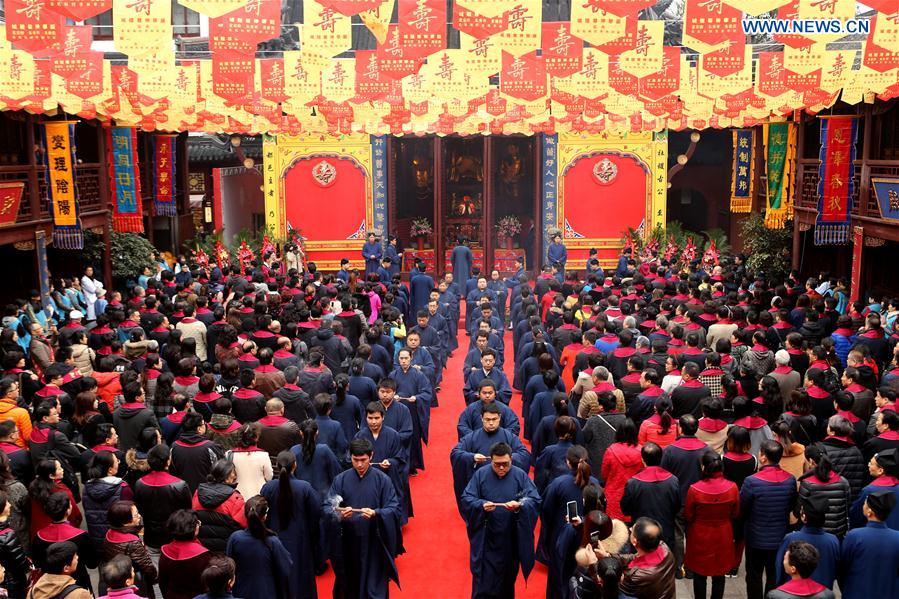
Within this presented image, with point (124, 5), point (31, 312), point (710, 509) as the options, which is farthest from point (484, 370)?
point (31, 312)

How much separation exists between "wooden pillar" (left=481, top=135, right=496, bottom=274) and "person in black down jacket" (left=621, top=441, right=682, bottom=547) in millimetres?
17095

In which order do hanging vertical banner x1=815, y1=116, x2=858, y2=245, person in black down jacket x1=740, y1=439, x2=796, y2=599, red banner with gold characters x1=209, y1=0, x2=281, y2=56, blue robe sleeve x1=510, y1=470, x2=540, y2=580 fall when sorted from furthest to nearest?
hanging vertical banner x1=815, y1=116, x2=858, y2=245
red banner with gold characters x1=209, y1=0, x2=281, y2=56
blue robe sleeve x1=510, y1=470, x2=540, y2=580
person in black down jacket x1=740, y1=439, x2=796, y2=599

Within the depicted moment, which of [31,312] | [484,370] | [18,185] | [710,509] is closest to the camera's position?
[710,509]

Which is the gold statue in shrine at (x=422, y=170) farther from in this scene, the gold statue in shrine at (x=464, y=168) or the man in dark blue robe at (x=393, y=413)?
the man in dark blue robe at (x=393, y=413)

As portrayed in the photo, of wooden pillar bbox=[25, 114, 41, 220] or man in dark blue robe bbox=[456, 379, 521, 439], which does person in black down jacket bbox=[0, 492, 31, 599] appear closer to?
man in dark blue robe bbox=[456, 379, 521, 439]

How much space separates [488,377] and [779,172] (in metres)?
11.5

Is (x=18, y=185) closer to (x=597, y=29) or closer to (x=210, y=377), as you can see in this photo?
(x=210, y=377)

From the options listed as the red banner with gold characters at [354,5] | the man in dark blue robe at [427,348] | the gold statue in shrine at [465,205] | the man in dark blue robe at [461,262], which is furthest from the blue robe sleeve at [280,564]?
the gold statue in shrine at [465,205]

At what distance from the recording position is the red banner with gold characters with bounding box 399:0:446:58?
32.6 feet

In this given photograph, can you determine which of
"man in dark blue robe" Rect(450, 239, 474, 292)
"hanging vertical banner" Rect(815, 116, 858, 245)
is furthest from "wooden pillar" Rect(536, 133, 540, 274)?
"hanging vertical banner" Rect(815, 116, 858, 245)

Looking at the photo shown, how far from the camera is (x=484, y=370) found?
11.0 m

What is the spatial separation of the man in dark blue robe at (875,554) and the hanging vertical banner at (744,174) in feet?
54.4

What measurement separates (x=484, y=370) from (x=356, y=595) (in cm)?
401

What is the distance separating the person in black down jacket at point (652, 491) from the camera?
7148 millimetres
